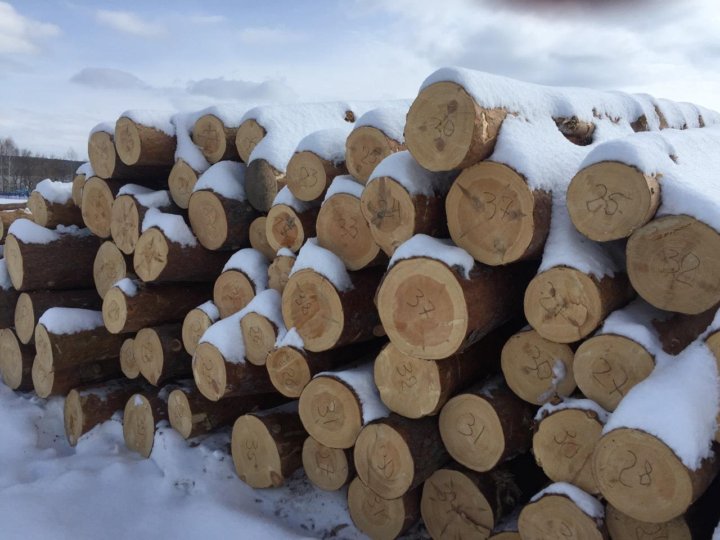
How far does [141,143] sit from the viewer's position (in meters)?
3.79

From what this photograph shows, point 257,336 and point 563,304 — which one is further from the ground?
point 563,304

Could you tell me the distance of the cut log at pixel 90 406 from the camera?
13.0 feet

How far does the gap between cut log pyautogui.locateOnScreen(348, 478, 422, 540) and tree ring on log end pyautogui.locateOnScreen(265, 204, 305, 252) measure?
4.24 feet

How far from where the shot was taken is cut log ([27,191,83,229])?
4.48 metres

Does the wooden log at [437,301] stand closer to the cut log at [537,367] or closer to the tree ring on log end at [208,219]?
the cut log at [537,367]

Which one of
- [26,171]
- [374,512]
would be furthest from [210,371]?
[26,171]

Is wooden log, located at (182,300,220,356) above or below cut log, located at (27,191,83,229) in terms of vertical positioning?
below

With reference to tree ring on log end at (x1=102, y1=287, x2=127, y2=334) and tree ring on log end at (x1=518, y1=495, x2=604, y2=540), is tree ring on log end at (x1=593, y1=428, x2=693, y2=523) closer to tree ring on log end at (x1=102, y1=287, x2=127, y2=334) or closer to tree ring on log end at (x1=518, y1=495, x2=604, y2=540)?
tree ring on log end at (x1=518, y1=495, x2=604, y2=540)

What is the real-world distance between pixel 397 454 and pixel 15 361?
11.7ft

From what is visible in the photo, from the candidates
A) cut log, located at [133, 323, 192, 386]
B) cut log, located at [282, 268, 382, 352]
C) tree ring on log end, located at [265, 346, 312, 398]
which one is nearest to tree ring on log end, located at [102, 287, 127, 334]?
cut log, located at [133, 323, 192, 386]

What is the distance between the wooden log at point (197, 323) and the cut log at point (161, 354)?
0.55 ft

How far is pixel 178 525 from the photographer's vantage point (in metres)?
2.94

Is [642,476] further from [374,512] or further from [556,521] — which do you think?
[374,512]

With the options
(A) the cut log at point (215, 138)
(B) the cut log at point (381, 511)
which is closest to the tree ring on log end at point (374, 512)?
(B) the cut log at point (381, 511)
